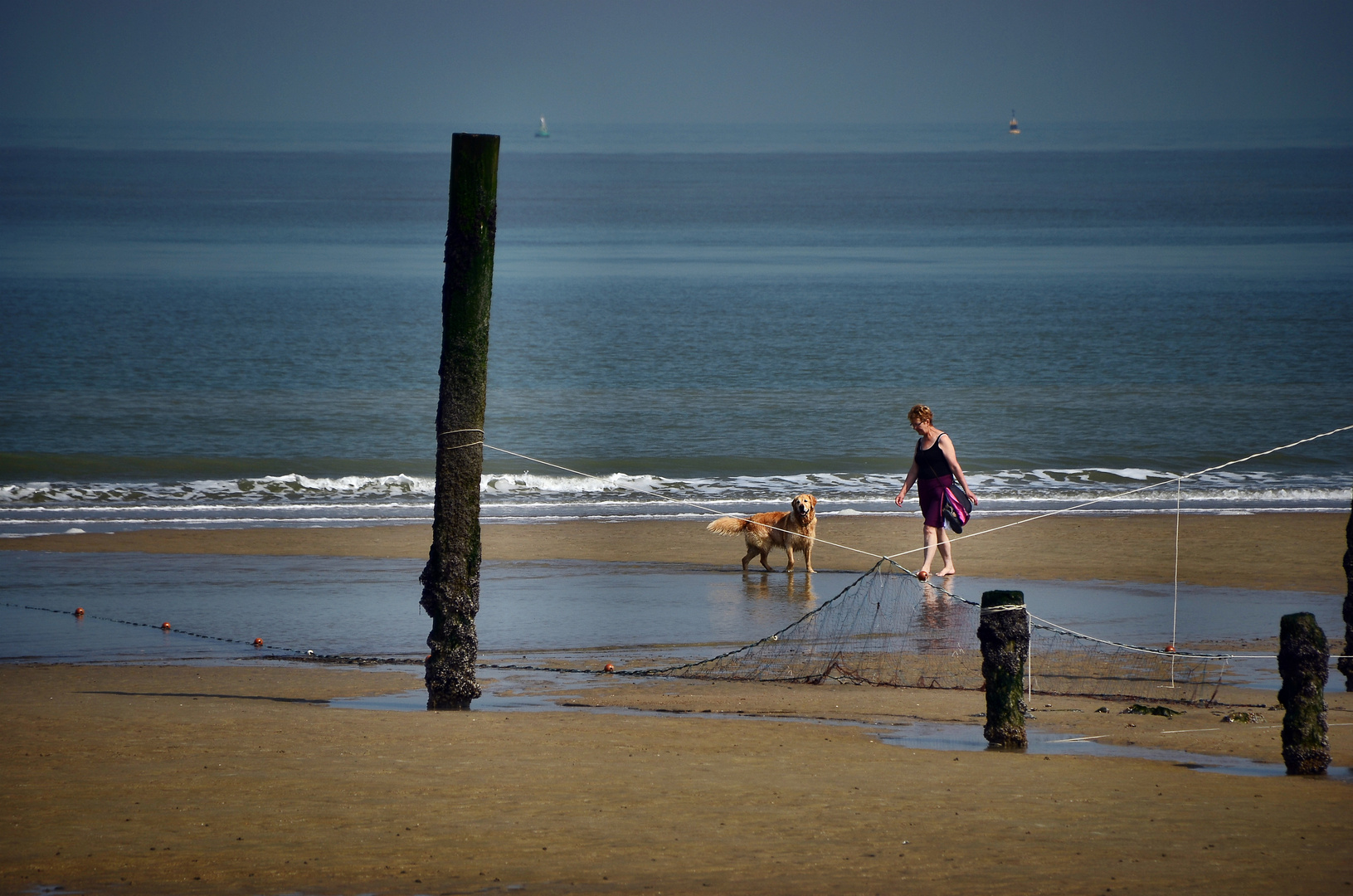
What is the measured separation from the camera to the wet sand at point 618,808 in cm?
537

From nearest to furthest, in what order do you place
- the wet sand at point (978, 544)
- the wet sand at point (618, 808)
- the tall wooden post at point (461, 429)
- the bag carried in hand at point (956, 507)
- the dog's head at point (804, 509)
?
the wet sand at point (618, 808)
the tall wooden post at point (461, 429)
the bag carried in hand at point (956, 507)
the dog's head at point (804, 509)
the wet sand at point (978, 544)

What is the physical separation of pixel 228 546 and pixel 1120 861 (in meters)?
13.6

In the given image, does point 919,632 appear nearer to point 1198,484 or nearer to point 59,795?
point 59,795

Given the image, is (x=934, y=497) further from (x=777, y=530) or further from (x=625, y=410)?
(x=625, y=410)

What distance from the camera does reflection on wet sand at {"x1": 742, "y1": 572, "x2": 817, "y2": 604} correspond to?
42.5ft

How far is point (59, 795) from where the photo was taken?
641 centimetres

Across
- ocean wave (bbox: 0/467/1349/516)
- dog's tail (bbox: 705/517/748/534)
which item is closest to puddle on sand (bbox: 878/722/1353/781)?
dog's tail (bbox: 705/517/748/534)

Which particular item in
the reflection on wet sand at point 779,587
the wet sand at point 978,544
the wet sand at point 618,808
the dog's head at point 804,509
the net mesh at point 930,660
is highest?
the dog's head at point 804,509

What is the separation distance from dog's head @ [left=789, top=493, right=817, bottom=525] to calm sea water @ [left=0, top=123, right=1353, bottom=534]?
6.30 metres

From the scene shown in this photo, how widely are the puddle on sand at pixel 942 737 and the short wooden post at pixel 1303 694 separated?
120 millimetres

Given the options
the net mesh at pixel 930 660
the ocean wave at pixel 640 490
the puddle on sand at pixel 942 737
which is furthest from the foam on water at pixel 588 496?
the puddle on sand at pixel 942 737

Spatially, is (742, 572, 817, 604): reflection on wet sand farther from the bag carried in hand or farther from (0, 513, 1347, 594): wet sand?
the bag carried in hand

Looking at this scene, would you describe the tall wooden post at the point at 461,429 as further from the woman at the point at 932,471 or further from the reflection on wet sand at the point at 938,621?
the woman at the point at 932,471

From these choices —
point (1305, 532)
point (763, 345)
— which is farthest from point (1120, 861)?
point (763, 345)
